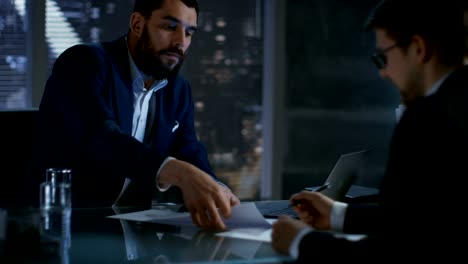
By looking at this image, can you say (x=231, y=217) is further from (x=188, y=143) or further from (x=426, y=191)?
(x=188, y=143)

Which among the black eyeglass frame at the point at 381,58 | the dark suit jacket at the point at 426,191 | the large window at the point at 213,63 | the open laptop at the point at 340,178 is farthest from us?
the large window at the point at 213,63

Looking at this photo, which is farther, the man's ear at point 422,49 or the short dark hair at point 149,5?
the short dark hair at point 149,5

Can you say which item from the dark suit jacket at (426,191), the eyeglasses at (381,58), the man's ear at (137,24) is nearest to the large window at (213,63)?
the man's ear at (137,24)

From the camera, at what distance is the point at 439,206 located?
3.58ft

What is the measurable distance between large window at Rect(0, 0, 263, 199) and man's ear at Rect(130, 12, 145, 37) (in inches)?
73.9

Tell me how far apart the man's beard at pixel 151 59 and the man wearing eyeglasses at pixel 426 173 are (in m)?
1.12

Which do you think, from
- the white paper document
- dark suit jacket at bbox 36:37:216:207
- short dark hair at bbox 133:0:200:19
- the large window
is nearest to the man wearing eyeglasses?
the white paper document

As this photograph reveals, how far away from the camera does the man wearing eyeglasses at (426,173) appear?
1.09m

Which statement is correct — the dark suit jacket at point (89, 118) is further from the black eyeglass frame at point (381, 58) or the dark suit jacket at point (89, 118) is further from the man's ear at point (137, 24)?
the black eyeglass frame at point (381, 58)

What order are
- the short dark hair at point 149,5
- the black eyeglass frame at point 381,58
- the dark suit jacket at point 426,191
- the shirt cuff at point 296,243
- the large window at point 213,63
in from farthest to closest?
the large window at point 213,63 → the short dark hair at point 149,5 → the black eyeglass frame at point 381,58 → the shirt cuff at point 296,243 → the dark suit jacket at point 426,191

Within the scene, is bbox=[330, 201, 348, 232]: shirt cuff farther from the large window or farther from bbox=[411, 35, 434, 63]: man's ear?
the large window

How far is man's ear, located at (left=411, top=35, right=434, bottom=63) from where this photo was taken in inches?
50.6

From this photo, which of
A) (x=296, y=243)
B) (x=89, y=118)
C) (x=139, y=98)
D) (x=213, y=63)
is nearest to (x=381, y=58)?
(x=296, y=243)

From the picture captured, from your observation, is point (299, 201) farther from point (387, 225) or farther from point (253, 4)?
point (253, 4)
